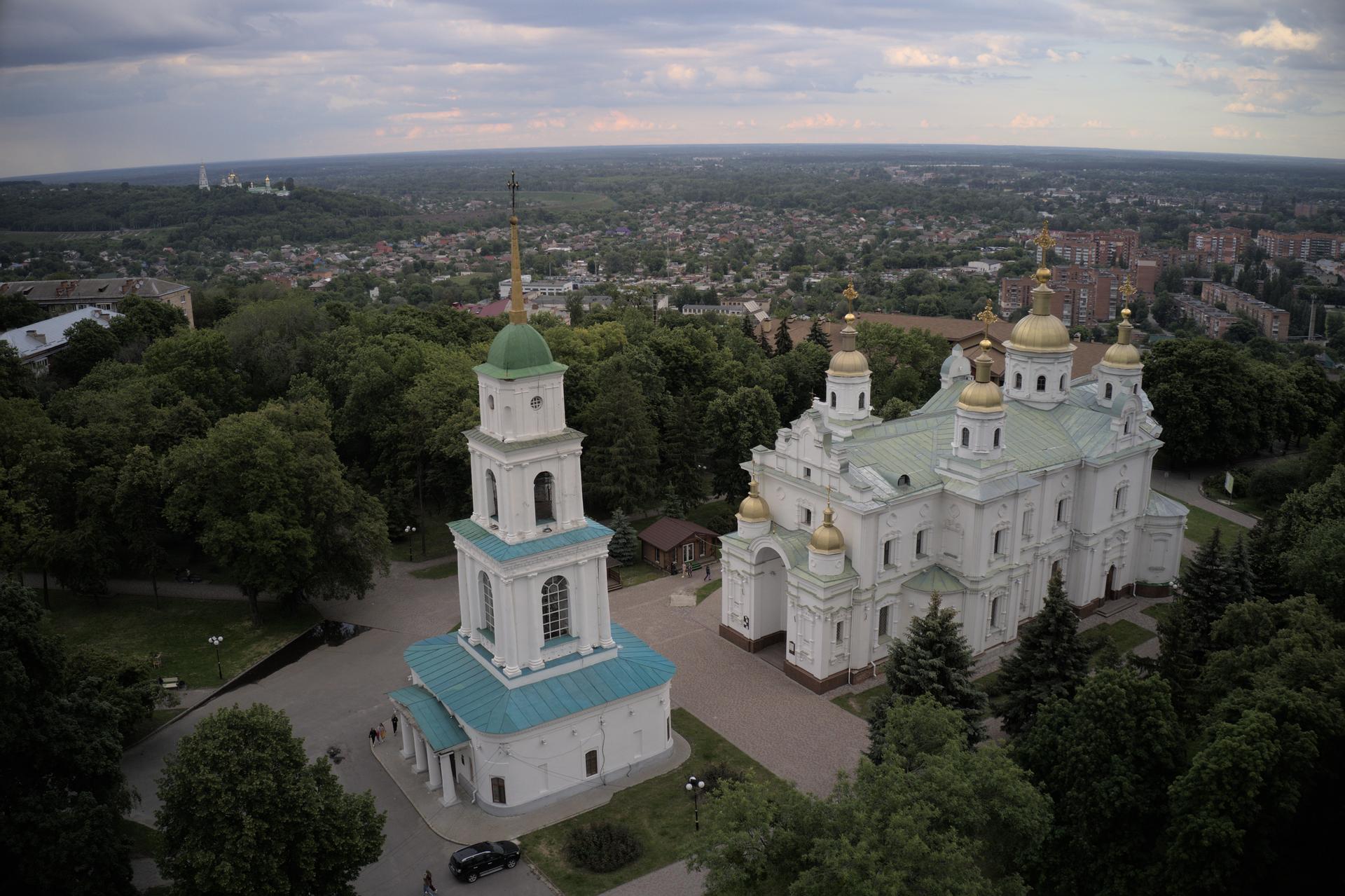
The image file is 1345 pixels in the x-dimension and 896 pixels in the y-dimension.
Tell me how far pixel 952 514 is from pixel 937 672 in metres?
7.72

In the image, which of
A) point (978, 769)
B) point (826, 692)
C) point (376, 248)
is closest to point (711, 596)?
point (826, 692)

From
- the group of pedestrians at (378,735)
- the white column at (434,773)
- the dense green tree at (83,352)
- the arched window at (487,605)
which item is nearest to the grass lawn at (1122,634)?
the arched window at (487,605)

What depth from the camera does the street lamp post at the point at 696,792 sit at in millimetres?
23375

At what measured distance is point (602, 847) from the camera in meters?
22.2

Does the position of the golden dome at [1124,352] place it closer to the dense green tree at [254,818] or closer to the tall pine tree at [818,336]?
the tall pine tree at [818,336]

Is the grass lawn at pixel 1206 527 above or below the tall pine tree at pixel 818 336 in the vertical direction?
below

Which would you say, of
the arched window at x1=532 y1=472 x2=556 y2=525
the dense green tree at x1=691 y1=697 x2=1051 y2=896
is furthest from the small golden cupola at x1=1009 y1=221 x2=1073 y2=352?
the dense green tree at x1=691 y1=697 x2=1051 y2=896

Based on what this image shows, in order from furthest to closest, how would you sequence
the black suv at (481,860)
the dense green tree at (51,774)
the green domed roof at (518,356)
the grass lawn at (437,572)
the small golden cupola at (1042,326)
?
1. the grass lawn at (437,572)
2. the small golden cupola at (1042,326)
3. the green domed roof at (518,356)
4. the black suv at (481,860)
5. the dense green tree at (51,774)

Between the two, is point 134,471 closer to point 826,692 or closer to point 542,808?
point 542,808

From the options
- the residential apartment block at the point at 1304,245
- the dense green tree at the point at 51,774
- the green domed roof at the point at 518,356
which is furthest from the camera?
the residential apartment block at the point at 1304,245

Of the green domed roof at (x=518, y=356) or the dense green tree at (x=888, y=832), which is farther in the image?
the green domed roof at (x=518, y=356)

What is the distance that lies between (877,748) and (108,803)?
16847 mm

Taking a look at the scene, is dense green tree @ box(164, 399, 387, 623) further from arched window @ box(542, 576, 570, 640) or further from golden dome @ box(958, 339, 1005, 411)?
golden dome @ box(958, 339, 1005, 411)

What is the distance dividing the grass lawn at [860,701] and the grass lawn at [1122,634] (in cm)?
777
